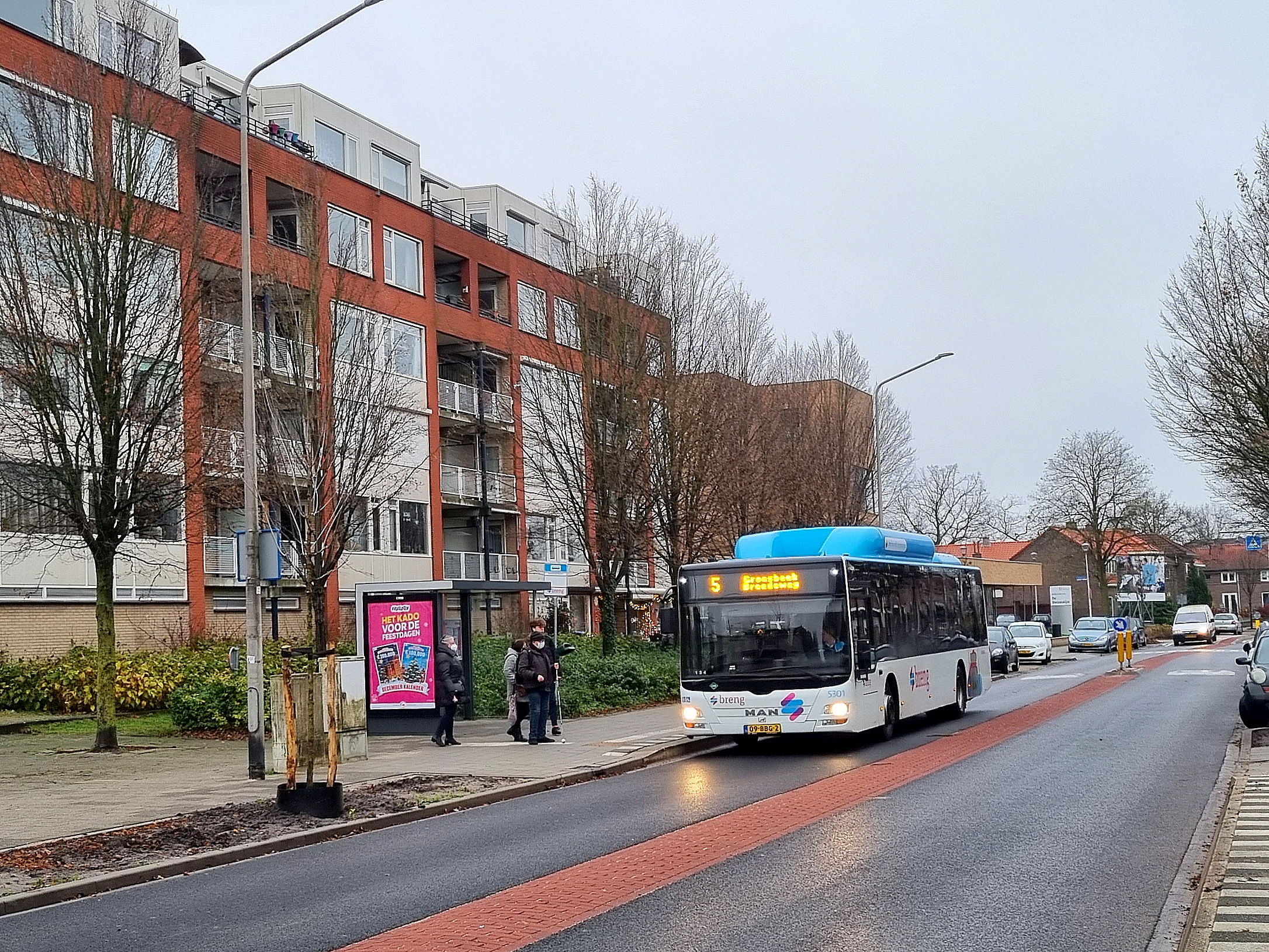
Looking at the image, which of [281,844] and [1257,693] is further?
[1257,693]

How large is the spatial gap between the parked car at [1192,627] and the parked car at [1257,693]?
182 feet

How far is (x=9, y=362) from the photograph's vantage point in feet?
63.6

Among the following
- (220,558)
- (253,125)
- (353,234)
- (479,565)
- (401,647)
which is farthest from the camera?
(479,565)

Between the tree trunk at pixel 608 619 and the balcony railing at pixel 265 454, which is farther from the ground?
the balcony railing at pixel 265 454

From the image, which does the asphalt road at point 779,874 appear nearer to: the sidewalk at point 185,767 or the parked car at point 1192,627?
the sidewalk at point 185,767

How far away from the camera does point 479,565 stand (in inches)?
1897

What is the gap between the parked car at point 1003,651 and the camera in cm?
4456

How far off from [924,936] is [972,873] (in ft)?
6.99

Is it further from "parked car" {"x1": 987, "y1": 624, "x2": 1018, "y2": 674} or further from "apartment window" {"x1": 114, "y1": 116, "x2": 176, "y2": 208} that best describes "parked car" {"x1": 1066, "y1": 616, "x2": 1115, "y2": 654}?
"apartment window" {"x1": 114, "y1": 116, "x2": 176, "y2": 208}

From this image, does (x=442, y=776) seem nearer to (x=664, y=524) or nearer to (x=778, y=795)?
(x=778, y=795)

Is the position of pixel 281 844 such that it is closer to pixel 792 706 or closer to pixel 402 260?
pixel 792 706

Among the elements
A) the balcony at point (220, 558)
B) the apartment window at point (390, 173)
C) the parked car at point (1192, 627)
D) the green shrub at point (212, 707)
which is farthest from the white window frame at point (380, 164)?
the parked car at point (1192, 627)

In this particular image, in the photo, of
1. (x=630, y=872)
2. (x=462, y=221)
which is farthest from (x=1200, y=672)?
(x=630, y=872)

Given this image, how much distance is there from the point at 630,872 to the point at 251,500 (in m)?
9.55
